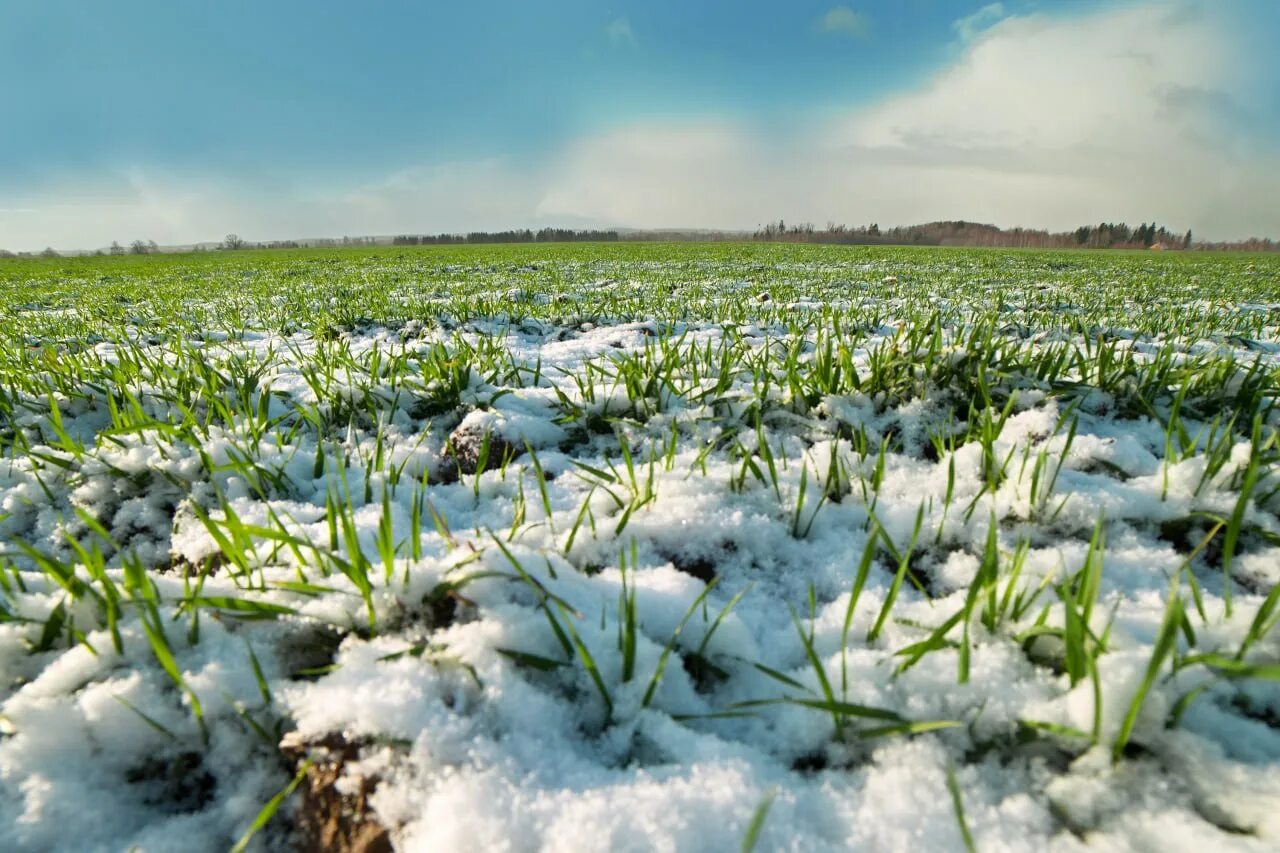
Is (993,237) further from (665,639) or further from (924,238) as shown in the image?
(665,639)

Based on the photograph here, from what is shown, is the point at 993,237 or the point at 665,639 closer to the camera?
the point at 665,639

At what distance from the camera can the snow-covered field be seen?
88 centimetres

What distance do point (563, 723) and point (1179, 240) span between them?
119m

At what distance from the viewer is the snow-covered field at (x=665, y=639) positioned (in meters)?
0.88

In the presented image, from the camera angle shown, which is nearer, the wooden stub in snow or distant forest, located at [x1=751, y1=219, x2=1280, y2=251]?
the wooden stub in snow

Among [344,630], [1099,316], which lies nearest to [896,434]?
[344,630]

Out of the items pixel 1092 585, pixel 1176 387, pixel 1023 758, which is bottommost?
pixel 1023 758

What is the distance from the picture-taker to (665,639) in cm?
119

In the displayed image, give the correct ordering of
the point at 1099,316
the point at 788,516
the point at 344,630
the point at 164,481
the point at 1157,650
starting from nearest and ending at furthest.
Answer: the point at 1157,650
the point at 344,630
the point at 788,516
the point at 164,481
the point at 1099,316

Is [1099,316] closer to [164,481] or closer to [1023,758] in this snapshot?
[1023,758]

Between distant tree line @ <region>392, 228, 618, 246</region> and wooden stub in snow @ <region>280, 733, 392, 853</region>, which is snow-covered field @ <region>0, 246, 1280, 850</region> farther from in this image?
distant tree line @ <region>392, 228, 618, 246</region>

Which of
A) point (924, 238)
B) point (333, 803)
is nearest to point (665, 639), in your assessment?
point (333, 803)

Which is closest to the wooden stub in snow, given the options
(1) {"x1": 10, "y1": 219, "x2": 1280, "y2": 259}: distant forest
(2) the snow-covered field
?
(2) the snow-covered field

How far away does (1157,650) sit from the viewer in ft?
2.94
